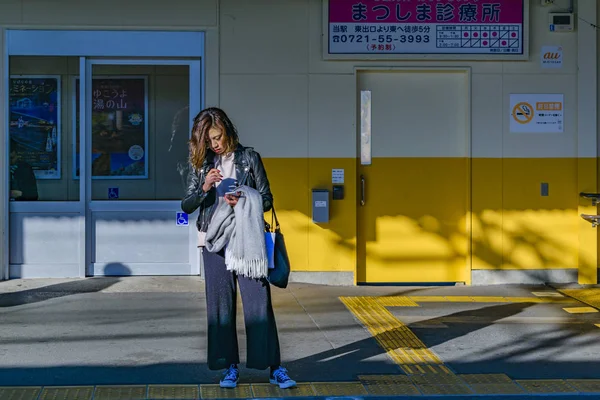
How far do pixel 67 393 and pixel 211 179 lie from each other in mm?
1767

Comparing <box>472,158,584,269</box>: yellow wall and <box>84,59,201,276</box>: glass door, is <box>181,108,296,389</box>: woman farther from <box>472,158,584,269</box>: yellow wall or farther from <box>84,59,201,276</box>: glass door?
<box>472,158,584,269</box>: yellow wall

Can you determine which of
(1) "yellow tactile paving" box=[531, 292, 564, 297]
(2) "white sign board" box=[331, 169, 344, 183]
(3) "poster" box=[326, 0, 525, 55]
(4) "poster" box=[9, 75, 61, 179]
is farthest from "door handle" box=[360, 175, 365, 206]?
(4) "poster" box=[9, 75, 61, 179]

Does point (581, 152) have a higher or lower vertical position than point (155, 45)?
lower

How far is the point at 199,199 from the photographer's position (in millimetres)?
5906

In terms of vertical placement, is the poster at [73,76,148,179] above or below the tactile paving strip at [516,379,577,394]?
above

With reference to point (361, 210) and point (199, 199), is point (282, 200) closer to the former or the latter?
point (361, 210)

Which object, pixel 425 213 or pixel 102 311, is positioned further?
pixel 425 213

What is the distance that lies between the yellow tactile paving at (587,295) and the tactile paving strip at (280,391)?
4.34 m

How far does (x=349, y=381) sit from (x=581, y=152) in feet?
17.7

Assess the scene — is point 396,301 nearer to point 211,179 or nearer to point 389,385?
point 389,385

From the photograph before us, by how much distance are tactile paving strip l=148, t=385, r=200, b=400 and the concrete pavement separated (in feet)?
0.23

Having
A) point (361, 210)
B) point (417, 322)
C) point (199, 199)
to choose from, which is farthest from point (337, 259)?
point (199, 199)

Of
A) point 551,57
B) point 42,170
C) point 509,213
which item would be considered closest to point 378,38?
point 551,57

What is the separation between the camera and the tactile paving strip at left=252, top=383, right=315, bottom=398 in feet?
20.0
